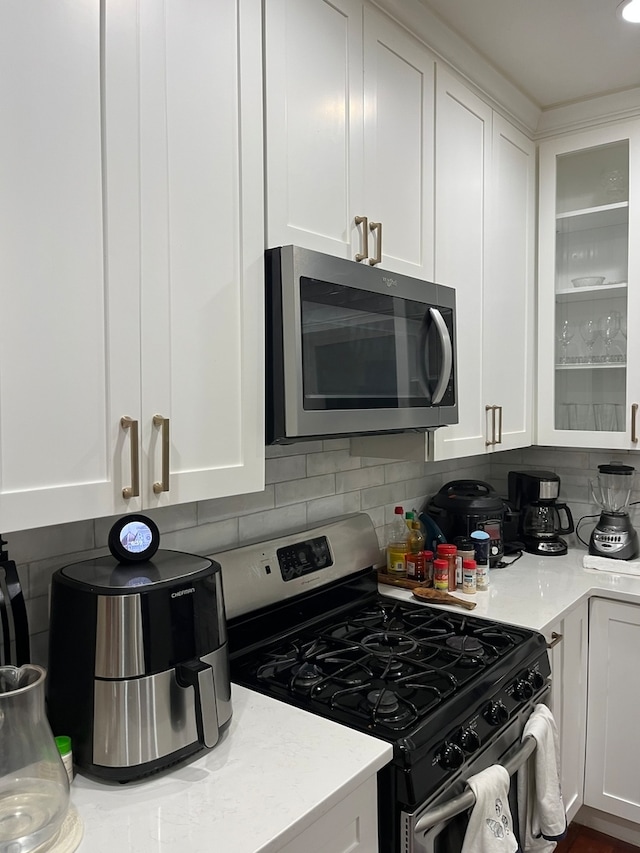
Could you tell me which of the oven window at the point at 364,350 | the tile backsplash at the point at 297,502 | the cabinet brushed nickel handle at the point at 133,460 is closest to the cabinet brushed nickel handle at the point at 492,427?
the tile backsplash at the point at 297,502

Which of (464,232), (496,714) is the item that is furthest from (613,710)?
(464,232)

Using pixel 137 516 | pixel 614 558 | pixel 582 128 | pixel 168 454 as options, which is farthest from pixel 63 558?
pixel 582 128

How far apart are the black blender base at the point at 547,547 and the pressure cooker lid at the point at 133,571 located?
168cm

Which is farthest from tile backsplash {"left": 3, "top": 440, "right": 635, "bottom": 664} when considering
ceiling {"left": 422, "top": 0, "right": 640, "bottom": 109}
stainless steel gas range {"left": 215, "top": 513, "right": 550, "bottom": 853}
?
ceiling {"left": 422, "top": 0, "right": 640, "bottom": 109}

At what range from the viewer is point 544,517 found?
8.25 ft

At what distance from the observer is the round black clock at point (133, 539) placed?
1.17 m

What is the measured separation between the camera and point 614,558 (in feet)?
7.79

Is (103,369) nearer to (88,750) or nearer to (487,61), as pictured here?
(88,750)

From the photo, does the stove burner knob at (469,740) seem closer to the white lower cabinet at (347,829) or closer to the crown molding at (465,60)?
the white lower cabinet at (347,829)

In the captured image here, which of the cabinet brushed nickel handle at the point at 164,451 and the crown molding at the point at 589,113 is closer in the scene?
the cabinet brushed nickel handle at the point at 164,451

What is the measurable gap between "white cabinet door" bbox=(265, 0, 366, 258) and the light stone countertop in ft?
3.13

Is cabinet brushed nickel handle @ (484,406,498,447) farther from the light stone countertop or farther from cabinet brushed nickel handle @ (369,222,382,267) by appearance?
the light stone countertop

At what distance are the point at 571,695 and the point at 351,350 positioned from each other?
132 centimetres

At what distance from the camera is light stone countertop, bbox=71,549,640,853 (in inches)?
36.3
